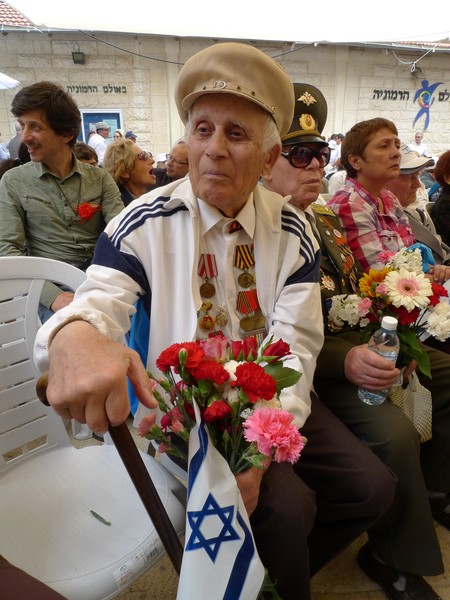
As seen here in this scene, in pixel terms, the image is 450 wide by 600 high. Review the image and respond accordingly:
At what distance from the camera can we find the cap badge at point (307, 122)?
1859 millimetres

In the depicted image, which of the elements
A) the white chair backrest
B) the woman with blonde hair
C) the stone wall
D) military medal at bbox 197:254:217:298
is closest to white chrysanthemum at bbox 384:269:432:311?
military medal at bbox 197:254:217:298

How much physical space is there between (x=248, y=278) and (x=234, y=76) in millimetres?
612

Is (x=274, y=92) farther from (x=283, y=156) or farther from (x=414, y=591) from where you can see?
(x=414, y=591)

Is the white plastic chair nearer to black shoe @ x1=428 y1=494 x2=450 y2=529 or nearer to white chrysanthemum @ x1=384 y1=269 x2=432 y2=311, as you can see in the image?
white chrysanthemum @ x1=384 y1=269 x2=432 y2=311

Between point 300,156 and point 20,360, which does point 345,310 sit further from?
point 20,360

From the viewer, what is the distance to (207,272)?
1.38 m

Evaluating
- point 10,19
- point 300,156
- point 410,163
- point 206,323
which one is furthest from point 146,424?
point 10,19

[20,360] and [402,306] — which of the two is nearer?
[20,360]

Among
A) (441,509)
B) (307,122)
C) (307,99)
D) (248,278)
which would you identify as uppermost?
(307,99)

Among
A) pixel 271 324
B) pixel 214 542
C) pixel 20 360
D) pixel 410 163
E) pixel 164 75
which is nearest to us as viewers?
pixel 214 542

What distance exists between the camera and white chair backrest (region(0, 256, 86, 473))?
4.28 feet

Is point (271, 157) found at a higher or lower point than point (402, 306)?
higher

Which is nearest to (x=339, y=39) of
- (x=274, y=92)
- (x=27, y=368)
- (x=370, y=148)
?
(x=370, y=148)

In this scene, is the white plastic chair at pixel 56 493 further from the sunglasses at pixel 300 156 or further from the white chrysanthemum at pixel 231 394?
the sunglasses at pixel 300 156
